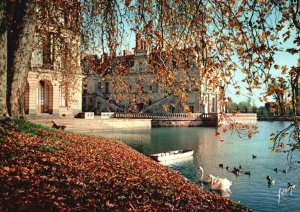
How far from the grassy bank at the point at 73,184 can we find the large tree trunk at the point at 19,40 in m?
1.62

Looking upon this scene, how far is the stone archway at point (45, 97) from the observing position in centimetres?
3728

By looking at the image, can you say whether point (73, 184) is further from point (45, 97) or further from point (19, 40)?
point (45, 97)

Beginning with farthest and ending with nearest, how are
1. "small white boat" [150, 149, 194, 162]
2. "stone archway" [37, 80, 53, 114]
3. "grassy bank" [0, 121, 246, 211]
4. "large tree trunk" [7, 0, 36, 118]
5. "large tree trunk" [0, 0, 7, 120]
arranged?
"stone archway" [37, 80, 53, 114] < "small white boat" [150, 149, 194, 162] < "large tree trunk" [7, 0, 36, 118] < "large tree trunk" [0, 0, 7, 120] < "grassy bank" [0, 121, 246, 211]

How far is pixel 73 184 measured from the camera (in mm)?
6746

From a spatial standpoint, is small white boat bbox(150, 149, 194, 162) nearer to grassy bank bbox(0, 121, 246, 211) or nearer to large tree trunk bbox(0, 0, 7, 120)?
grassy bank bbox(0, 121, 246, 211)

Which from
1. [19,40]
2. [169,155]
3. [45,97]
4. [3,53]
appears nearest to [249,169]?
[169,155]

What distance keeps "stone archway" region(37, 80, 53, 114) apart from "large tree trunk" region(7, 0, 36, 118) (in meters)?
27.1

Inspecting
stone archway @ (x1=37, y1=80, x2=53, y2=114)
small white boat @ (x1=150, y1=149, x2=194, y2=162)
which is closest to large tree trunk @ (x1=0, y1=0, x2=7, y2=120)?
small white boat @ (x1=150, y1=149, x2=194, y2=162)

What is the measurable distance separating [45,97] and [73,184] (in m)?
32.6

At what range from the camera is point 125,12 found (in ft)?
32.6

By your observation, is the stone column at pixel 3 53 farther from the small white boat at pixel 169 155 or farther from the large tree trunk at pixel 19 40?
the small white boat at pixel 169 155

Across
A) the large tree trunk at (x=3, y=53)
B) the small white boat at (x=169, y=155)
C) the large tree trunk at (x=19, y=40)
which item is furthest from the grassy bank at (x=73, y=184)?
the small white boat at (x=169, y=155)

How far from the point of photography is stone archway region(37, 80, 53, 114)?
122ft

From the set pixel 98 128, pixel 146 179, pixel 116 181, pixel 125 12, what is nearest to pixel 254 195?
pixel 146 179
